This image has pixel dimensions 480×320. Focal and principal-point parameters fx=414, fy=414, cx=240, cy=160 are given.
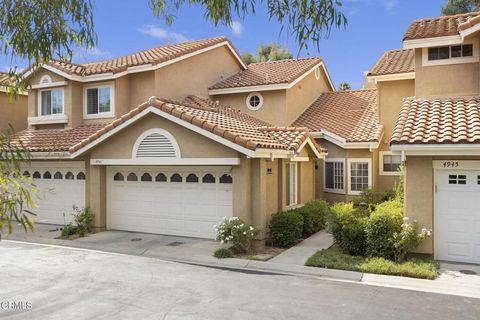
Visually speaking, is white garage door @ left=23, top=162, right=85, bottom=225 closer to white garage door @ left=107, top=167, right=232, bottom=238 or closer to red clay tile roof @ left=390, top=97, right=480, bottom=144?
white garage door @ left=107, top=167, right=232, bottom=238

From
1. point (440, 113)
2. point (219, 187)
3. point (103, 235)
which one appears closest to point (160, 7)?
point (219, 187)

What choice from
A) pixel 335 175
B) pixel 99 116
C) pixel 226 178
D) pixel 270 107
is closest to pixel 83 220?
pixel 226 178

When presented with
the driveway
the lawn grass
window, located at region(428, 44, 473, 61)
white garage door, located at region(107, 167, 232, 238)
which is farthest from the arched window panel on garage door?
window, located at region(428, 44, 473, 61)

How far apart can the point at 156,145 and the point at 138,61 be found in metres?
7.05

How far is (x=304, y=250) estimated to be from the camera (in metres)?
12.2

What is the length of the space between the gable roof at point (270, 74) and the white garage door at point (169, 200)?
8255mm

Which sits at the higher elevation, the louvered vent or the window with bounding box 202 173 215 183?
the louvered vent

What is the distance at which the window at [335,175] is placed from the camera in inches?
769

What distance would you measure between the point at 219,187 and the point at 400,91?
32.7 ft

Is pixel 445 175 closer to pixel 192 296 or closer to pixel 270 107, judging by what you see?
pixel 192 296

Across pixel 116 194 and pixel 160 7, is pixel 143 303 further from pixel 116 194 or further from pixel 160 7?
pixel 116 194

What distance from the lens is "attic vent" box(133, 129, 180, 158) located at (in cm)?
1343

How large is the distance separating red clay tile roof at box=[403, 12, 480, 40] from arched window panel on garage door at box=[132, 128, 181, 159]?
8429mm

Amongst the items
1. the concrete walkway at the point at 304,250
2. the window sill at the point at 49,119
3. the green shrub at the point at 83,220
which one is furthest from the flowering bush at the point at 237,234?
the window sill at the point at 49,119
